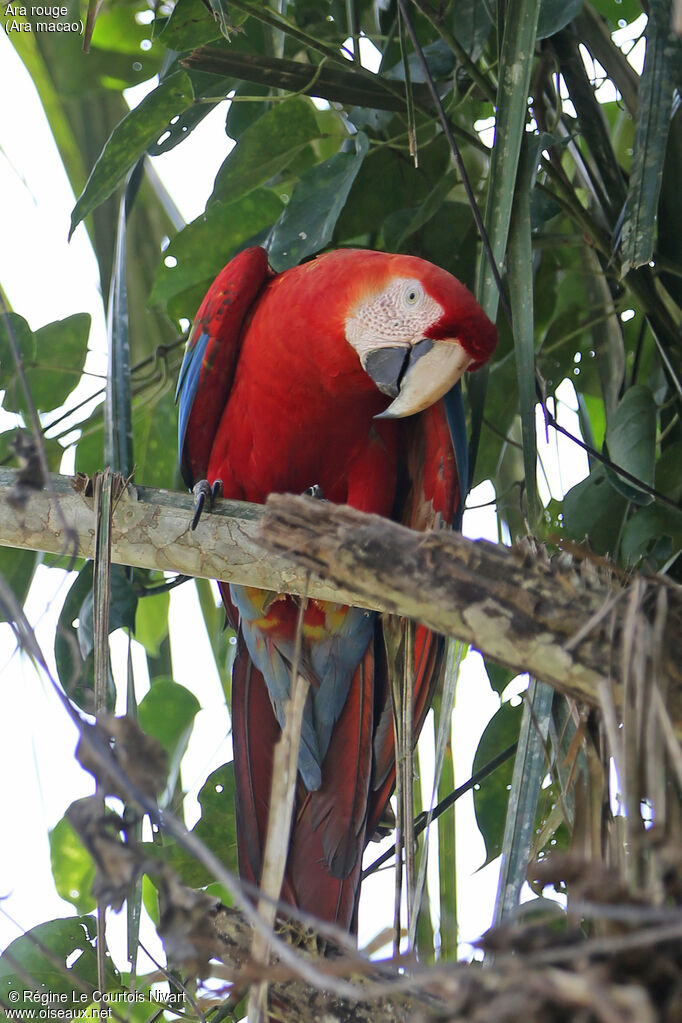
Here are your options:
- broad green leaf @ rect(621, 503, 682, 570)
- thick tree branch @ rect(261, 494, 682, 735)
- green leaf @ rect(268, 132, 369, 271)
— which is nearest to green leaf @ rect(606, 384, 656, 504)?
broad green leaf @ rect(621, 503, 682, 570)

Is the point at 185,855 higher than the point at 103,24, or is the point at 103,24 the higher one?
the point at 103,24

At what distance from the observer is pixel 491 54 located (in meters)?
1.55

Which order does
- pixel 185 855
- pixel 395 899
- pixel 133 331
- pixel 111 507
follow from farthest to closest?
pixel 133 331 < pixel 185 855 < pixel 111 507 < pixel 395 899

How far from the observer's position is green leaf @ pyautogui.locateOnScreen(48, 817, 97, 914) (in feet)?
5.17

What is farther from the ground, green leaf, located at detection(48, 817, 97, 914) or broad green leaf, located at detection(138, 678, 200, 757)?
broad green leaf, located at detection(138, 678, 200, 757)

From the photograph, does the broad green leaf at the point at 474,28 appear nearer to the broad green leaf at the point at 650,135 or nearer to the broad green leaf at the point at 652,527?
the broad green leaf at the point at 650,135

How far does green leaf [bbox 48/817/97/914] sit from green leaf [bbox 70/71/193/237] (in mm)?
950

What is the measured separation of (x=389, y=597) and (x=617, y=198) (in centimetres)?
106

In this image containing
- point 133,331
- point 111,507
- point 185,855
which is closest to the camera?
point 111,507

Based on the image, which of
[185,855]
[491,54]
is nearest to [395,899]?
[185,855]

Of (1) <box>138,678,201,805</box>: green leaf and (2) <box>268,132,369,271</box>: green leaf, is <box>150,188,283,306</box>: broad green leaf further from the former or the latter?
(1) <box>138,678,201,805</box>: green leaf

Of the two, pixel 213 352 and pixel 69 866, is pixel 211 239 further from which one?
pixel 69 866

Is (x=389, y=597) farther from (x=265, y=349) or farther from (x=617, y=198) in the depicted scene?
(x=617, y=198)

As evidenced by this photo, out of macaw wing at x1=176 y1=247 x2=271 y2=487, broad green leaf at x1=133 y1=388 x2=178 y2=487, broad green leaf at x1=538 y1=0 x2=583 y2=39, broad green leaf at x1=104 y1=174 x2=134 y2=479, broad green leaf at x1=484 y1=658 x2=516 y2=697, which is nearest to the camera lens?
broad green leaf at x1=538 y1=0 x2=583 y2=39
